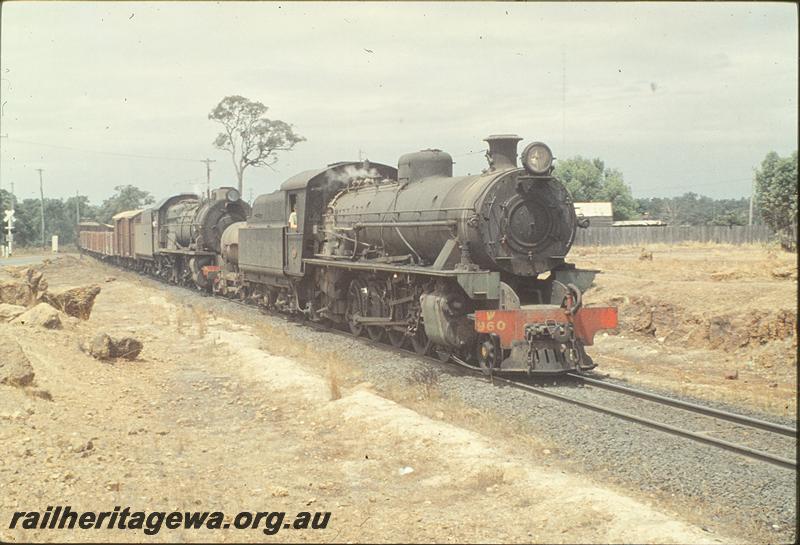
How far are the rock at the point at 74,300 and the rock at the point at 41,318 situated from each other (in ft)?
10.0

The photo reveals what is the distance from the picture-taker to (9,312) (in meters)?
15.4

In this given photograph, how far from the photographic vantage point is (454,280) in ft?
40.7

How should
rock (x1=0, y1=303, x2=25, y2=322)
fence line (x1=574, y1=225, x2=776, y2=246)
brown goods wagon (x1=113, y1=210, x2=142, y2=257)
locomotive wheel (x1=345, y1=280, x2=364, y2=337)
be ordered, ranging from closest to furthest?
1. rock (x1=0, y1=303, x2=25, y2=322)
2. locomotive wheel (x1=345, y1=280, x2=364, y2=337)
3. brown goods wagon (x1=113, y1=210, x2=142, y2=257)
4. fence line (x1=574, y1=225, x2=776, y2=246)

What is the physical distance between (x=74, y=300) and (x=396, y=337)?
8.81 meters

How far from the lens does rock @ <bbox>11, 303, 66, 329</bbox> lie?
587 inches

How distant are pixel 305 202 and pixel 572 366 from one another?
8911mm

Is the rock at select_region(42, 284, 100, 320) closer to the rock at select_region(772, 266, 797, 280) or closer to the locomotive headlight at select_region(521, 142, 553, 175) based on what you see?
the locomotive headlight at select_region(521, 142, 553, 175)

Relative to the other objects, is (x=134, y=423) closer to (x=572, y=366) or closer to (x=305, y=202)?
(x=572, y=366)

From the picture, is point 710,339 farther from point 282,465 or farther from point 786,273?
point 282,465

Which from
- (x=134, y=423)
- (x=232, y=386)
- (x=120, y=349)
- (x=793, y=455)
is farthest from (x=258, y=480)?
(x=120, y=349)

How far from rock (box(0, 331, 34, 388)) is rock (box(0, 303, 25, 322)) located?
535 cm

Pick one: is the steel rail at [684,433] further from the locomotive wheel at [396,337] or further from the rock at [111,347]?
the rock at [111,347]

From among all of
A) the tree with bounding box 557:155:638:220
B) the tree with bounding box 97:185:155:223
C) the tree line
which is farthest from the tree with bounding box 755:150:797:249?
the tree with bounding box 97:185:155:223

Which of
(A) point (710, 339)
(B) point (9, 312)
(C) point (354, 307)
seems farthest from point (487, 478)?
(B) point (9, 312)
